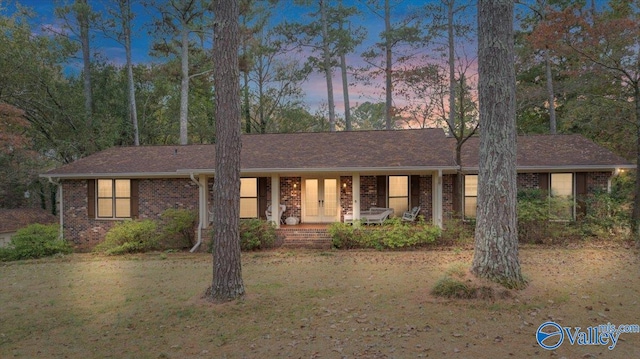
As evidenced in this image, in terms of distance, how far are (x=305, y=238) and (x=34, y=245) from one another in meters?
8.68

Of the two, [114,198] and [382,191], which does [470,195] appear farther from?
[114,198]

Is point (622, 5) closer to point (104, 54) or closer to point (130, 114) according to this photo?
point (130, 114)

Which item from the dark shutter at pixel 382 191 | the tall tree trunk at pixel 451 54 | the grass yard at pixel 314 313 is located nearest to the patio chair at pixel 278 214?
the dark shutter at pixel 382 191

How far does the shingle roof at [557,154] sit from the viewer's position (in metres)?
11.8

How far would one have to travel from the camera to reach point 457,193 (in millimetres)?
12656

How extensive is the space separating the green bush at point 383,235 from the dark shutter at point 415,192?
1.89 metres

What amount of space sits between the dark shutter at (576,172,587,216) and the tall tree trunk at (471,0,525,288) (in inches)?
308

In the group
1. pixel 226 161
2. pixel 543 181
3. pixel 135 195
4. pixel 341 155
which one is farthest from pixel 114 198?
pixel 543 181

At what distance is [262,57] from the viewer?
24828 mm

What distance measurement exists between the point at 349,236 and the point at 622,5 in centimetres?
1482

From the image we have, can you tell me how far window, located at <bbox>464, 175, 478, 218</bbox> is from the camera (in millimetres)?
13039

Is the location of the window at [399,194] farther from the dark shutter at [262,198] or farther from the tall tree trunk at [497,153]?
the tall tree trunk at [497,153]

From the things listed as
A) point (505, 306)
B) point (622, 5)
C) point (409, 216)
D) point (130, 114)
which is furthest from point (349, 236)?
point (130, 114)

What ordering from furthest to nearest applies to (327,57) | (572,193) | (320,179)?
1. (327,57)
2. (320,179)
3. (572,193)
